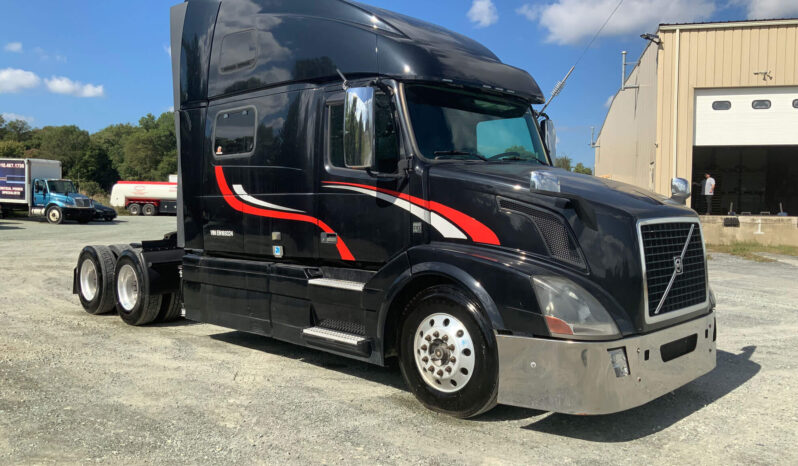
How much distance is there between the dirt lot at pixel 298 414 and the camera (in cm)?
403

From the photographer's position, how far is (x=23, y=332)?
7535 millimetres

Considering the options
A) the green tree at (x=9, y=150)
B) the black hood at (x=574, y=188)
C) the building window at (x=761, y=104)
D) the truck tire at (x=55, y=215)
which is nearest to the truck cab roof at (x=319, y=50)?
the black hood at (x=574, y=188)

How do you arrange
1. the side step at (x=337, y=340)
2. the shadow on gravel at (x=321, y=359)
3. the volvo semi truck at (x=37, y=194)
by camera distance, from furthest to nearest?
the volvo semi truck at (x=37, y=194) < the shadow on gravel at (x=321, y=359) < the side step at (x=337, y=340)

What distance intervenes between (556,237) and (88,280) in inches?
288

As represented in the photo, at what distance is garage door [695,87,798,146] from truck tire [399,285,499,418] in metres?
20.6

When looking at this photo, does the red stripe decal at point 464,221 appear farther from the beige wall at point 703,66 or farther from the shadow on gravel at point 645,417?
the beige wall at point 703,66

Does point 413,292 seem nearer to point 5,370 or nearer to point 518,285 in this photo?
point 518,285

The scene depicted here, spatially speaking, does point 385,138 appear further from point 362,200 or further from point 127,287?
point 127,287

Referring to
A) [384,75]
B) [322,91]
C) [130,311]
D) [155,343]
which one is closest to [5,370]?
[155,343]

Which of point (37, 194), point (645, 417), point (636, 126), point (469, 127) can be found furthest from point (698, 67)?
point (37, 194)

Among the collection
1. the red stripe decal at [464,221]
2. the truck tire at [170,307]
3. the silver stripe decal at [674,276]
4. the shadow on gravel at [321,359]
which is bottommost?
the shadow on gravel at [321,359]

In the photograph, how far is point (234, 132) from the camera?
21.9 ft

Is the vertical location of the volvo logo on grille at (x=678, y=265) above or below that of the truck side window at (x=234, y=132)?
below

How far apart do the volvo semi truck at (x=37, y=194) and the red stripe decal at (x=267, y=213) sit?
30893 mm
